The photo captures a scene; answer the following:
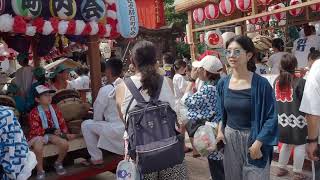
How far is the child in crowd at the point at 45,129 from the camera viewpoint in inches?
201

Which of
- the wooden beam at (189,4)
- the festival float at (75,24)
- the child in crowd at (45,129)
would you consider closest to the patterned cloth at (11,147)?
the child in crowd at (45,129)

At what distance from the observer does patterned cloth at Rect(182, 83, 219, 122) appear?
14.4 feet

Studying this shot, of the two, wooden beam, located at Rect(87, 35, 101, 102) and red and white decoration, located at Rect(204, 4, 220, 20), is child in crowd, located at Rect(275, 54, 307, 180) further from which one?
red and white decoration, located at Rect(204, 4, 220, 20)

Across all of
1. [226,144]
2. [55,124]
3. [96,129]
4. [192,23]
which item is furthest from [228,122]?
[192,23]

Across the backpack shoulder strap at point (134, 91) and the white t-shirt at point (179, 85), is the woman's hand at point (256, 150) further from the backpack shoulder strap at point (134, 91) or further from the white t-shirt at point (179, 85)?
the white t-shirt at point (179, 85)

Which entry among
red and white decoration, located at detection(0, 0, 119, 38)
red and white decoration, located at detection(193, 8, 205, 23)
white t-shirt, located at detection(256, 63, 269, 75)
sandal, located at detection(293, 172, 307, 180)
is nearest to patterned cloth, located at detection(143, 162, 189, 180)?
sandal, located at detection(293, 172, 307, 180)

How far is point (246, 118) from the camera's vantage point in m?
3.41

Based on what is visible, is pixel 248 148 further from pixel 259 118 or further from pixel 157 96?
pixel 157 96

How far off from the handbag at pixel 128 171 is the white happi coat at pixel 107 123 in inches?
75.8

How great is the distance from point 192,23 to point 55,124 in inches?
280

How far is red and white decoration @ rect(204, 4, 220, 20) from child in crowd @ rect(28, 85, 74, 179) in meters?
6.31

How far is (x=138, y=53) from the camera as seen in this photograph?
3402 millimetres

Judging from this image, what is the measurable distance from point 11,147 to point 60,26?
12.2ft

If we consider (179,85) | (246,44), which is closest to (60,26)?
(246,44)
